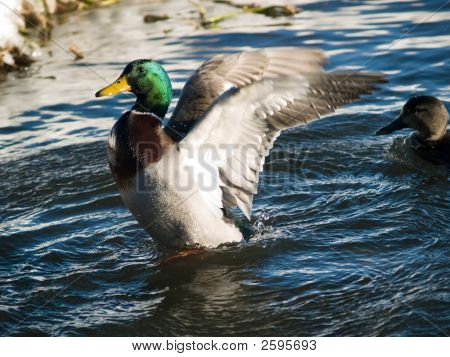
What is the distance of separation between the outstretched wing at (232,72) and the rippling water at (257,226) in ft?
2.78

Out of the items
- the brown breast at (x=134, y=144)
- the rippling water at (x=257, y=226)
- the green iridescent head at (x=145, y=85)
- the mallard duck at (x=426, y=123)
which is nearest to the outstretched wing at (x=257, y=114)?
the brown breast at (x=134, y=144)

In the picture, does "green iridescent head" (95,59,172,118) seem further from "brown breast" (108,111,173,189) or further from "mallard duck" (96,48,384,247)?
"brown breast" (108,111,173,189)

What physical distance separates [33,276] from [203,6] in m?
5.72

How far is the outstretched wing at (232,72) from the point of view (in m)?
4.09

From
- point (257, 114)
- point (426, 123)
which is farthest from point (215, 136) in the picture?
point (426, 123)

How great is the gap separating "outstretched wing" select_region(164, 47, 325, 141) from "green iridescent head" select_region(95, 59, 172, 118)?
18cm

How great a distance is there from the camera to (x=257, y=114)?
429 cm

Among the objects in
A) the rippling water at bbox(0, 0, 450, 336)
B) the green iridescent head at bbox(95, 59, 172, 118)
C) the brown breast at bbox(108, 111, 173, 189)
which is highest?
the green iridescent head at bbox(95, 59, 172, 118)

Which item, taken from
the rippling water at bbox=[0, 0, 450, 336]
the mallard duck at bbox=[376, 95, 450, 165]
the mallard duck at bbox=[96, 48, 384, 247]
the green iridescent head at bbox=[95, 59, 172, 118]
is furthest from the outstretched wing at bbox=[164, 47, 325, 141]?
the mallard duck at bbox=[376, 95, 450, 165]

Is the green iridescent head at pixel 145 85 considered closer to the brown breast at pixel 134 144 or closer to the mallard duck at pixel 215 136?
the mallard duck at pixel 215 136

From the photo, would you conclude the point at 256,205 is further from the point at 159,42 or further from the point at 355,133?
the point at 159,42

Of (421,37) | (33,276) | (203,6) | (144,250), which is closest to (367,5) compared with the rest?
(421,37)

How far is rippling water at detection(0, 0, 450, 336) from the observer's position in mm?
4137

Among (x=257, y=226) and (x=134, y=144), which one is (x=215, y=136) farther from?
(x=257, y=226)
